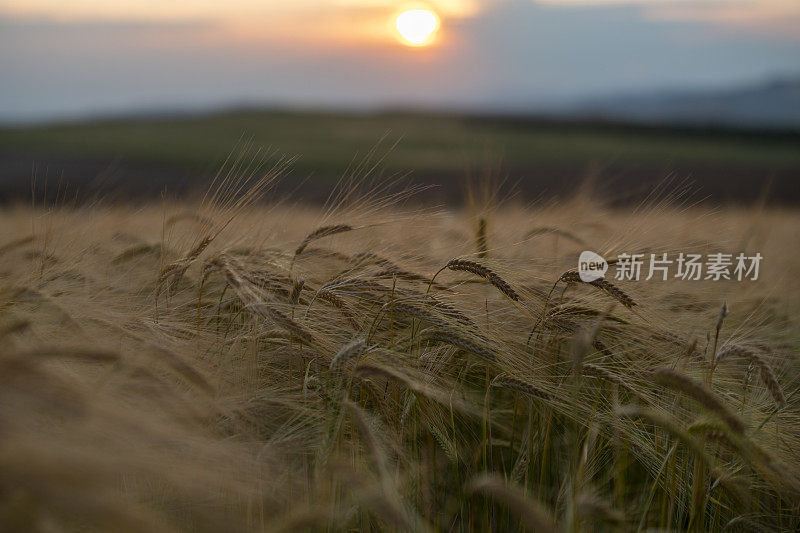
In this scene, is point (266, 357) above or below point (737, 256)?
below

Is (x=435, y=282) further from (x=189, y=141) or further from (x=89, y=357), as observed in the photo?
(x=189, y=141)

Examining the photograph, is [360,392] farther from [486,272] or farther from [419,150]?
[419,150]

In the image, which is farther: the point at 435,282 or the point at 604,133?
the point at 604,133

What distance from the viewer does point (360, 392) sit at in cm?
156

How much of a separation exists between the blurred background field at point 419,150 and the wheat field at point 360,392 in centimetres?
1186

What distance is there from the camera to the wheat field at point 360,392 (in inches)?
39.3

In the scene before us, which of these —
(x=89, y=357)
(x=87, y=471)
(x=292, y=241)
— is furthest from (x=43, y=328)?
(x=292, y=241)

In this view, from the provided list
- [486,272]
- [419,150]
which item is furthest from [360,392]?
[419,150]

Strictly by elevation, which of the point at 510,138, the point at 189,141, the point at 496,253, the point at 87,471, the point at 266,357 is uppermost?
the point at 510,138

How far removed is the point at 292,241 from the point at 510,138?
3351 centimetres

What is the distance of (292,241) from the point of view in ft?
6.75

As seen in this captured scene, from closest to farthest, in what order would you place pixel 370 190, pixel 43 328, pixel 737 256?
pixel 43 328
pixel 370 190
pixel 737 256

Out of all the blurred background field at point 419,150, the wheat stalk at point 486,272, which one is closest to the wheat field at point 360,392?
the wheat stalk at point 486,272

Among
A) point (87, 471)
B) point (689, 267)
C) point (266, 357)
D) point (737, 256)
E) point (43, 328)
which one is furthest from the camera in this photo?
point (737, 256)
